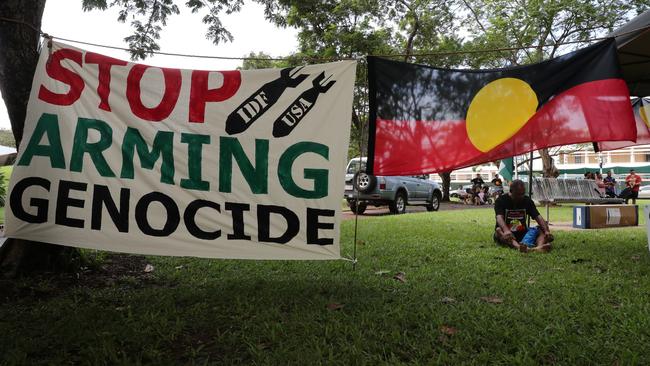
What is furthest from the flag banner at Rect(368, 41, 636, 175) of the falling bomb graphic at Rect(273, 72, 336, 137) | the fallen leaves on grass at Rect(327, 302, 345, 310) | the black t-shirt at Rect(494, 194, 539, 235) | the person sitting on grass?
the black t-shirt at Rect(494, 194, 539, 235)

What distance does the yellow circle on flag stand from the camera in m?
3.85

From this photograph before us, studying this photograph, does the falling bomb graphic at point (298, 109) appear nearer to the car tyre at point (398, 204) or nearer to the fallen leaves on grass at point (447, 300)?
the fallen leaves on grass at point (447, 300)

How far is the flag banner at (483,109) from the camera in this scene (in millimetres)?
3670

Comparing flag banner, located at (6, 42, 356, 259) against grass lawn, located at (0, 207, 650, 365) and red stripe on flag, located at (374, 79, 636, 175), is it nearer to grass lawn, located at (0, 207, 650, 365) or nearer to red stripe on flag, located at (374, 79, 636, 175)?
grass lawn, located at (0, 207, 650, 365)

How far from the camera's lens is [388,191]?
1327 centimetres

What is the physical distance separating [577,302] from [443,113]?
1.98 meters

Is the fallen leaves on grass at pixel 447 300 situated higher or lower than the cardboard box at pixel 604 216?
lower

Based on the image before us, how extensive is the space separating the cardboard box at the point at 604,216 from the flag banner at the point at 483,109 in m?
5.32

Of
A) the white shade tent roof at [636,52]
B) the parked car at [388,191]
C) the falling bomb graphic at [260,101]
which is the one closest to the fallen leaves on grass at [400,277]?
the falling bomb graphic at [260,101]

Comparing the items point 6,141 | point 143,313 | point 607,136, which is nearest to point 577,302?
point 607,136

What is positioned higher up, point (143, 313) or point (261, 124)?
point (261, 124)

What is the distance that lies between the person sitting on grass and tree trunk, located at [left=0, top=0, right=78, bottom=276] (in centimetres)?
538

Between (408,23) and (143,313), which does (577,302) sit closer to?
(143,313)

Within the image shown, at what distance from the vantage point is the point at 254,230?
10.8ft
